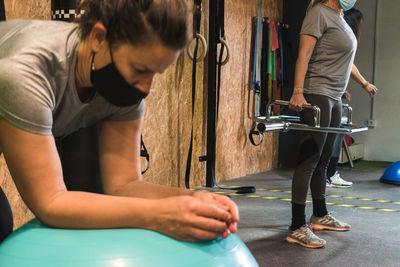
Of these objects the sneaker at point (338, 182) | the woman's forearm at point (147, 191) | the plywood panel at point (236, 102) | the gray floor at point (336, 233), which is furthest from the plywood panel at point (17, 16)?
the sneaker at point (338, 182)

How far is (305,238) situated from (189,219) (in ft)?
6.12

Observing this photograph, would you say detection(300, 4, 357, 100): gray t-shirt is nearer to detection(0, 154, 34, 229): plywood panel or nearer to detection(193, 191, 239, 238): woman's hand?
detection(193, 191, 239, 238): woman's hand

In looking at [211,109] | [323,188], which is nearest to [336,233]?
[323,188]

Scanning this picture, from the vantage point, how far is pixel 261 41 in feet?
16.4

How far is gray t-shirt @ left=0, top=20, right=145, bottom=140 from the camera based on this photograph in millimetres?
888

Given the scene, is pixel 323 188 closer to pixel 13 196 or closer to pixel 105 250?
pixel 13 196

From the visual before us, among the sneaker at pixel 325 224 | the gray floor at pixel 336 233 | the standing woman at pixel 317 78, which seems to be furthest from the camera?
the sneaker at pixel 325 224

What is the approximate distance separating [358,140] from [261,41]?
8.38 ft

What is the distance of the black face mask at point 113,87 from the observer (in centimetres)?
101

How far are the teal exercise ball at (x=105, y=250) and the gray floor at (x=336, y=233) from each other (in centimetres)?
151

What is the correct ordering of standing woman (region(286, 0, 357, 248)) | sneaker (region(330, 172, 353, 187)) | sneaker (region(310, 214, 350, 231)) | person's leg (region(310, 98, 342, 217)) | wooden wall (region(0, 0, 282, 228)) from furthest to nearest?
1. sneaker (region(330, 172, 353, 187))
2. wooden wall (region(0, 0, 282, 228))
3. sneaker (region(310, 214, 350, 231))
4. person's leg (region(310, 98, 342, 217))
5. standing woman (region(286, 0, 357, 248))

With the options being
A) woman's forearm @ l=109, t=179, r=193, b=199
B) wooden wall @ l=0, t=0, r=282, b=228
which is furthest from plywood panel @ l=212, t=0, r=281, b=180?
woman's forearm @ l=109, t=179, r=193, b=199

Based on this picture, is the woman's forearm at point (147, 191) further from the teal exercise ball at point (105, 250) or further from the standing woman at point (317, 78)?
the standing woman at point (317, 78)

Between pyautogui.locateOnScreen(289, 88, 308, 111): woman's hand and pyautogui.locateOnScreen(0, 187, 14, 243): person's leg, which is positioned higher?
pyautogui.locateOnScreen(289, 88, 308, 111): woman's hand
